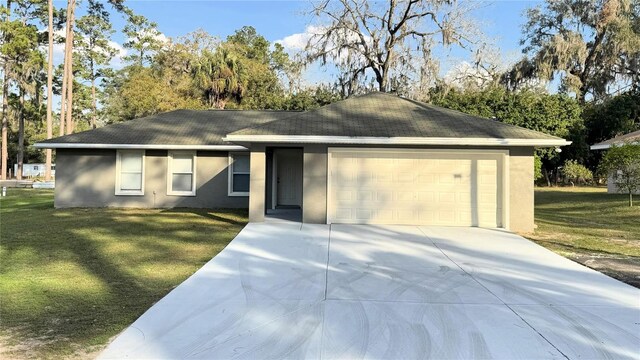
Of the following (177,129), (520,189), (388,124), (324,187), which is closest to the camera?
(520,189)

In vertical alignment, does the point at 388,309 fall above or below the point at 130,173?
below

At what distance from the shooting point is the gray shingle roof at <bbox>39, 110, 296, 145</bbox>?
16031 millimetres

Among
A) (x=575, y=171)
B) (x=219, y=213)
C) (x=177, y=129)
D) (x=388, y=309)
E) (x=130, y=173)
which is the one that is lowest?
(x=388, y=309)

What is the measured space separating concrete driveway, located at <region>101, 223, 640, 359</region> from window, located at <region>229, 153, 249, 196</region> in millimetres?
7595

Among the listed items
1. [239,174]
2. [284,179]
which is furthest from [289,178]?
[239,174]

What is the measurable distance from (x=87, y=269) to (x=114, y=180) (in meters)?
9.98

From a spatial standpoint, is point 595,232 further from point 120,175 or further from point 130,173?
point 120,175

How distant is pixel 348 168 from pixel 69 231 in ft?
23.8

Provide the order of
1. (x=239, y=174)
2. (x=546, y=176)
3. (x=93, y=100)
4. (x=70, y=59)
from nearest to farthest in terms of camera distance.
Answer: (x=239, y=174) → (x=546, y=176) → (x=70, y=59) → (x=93, y=100)

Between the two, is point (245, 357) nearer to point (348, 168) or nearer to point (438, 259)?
point (438, 259)

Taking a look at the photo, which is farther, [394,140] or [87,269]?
[394,140]

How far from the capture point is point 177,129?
1748 centimetres

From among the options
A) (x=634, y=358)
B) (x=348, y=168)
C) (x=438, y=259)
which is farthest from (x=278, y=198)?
(x=634, y=358)

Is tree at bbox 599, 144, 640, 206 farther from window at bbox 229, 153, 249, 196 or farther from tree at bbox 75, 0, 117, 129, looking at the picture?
tree at bbox 75, 0, 117, 129
